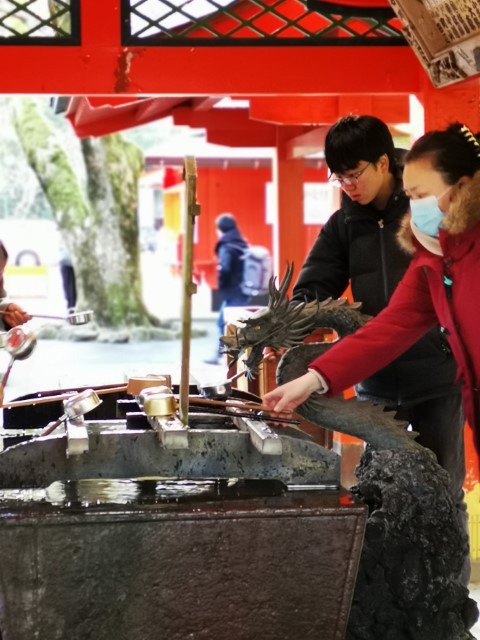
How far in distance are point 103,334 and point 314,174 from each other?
4.90m

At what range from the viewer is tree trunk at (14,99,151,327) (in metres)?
16.8

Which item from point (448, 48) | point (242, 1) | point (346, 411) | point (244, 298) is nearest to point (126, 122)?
point (244, 298)

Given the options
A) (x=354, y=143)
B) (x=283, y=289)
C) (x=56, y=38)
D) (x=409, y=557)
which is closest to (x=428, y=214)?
(x=283, y=289)

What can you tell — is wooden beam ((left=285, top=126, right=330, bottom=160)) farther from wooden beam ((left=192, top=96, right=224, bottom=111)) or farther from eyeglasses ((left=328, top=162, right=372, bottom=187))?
eyeglasses ((left=328, top=162, right=372, bottom=187))

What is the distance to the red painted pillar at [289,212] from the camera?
8.91 metres

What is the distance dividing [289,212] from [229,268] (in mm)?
4434

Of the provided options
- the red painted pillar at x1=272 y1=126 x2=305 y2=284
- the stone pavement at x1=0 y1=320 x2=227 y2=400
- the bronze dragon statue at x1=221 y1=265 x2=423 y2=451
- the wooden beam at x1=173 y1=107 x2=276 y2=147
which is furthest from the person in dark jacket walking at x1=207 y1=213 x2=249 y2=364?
the bronze dragon statue at x1=221 y1=265 x2=423 y2=451

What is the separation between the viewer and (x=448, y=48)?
14.0 ft

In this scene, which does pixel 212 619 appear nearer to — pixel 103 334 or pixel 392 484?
pixel 392 484

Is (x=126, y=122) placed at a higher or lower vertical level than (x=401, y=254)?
higher

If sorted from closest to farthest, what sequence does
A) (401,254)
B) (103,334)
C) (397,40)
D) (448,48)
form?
(401,254)
(448,48)
(397,40)
(103,334)

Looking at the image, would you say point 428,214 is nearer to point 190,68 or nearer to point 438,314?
point 438,314

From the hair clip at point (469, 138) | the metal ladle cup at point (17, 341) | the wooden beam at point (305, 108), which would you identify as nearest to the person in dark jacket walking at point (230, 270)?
the wooden beam at point (305, 108)

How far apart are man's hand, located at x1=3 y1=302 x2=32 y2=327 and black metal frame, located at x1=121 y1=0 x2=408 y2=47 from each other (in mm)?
1348
